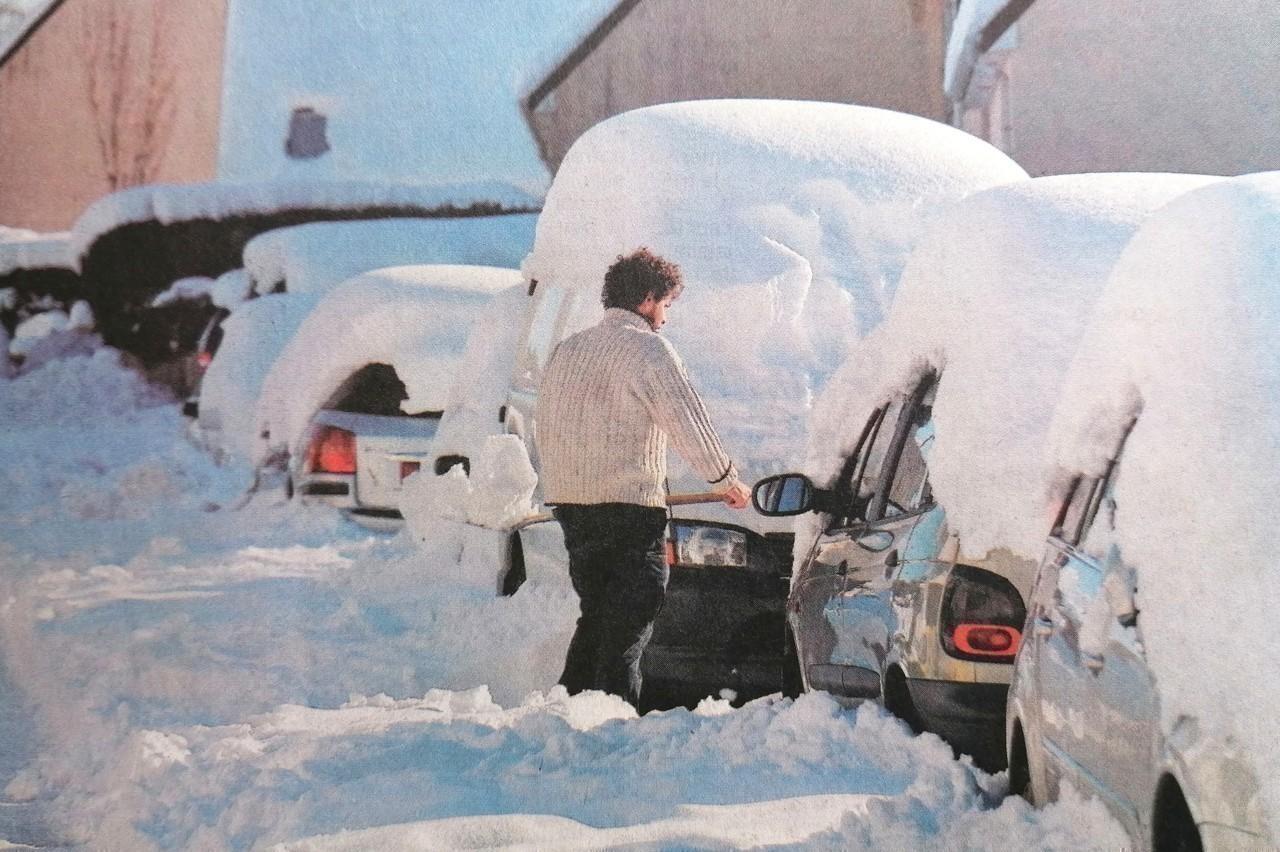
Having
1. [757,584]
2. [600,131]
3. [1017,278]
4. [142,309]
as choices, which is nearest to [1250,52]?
[600,131]

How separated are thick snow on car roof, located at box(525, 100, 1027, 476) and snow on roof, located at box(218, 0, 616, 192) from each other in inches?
88.5

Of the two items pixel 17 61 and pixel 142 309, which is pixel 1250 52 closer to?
pixel 17 61

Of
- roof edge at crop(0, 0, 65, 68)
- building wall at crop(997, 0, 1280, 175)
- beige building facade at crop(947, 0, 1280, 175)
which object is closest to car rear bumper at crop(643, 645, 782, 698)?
building wall at crop(997, 0, 1280, 175)

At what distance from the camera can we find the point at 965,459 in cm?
425

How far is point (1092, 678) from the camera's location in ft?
10.5

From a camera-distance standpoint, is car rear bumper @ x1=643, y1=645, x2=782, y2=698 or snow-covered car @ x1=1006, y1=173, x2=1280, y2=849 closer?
snow-covered car @ x1=1006, y1=173, x2=1280, y2=849

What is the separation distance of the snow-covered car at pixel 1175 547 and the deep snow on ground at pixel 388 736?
26cm

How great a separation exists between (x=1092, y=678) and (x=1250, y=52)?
297 inches

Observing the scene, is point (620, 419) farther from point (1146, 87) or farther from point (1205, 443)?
point (1146, 87)

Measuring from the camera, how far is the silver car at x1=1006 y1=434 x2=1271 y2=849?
2.56 meters

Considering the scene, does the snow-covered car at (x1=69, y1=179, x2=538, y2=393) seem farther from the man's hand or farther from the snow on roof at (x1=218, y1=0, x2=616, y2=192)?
the man's hand

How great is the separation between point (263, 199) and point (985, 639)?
373 inches

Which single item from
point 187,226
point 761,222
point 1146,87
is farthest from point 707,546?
point 187,226

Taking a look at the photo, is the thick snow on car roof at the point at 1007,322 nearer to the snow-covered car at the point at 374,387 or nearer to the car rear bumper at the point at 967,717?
the car rear bumper at the point at 967,717
